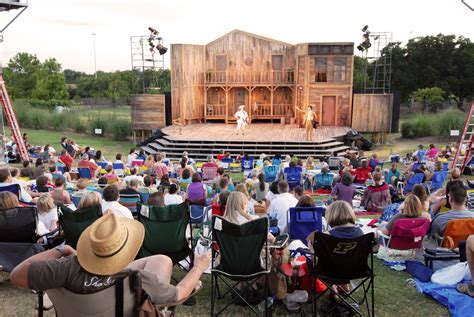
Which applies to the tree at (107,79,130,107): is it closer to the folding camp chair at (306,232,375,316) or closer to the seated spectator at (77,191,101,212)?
the seated spectator at (77,191,101,212)

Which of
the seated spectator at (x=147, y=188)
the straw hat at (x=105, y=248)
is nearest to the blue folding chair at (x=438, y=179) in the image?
the seated spectator at (x=147, y=188)

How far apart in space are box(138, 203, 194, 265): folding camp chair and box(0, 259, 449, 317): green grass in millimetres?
602

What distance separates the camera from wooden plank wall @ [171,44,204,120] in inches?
899

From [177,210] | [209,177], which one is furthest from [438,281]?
[209,177]

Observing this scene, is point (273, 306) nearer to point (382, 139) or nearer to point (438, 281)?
point (438, 281)

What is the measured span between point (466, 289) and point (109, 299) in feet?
12.7

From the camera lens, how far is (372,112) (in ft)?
72.3

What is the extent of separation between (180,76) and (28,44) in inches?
1611

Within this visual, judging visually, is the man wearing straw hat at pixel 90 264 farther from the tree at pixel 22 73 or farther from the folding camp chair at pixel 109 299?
the tree at pixel 22 73

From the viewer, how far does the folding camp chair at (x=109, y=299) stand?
231 cm

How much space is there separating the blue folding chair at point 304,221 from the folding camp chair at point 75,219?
2.42 metres

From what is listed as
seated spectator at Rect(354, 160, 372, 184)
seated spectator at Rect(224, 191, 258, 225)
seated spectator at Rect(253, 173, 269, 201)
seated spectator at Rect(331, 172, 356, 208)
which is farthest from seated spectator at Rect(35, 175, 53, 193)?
seated spectator at Rect(354, 160, 372, 184)

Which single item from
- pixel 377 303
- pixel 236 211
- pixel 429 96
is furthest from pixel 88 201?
pixel 429 96

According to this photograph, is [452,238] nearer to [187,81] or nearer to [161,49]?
[187,81]
